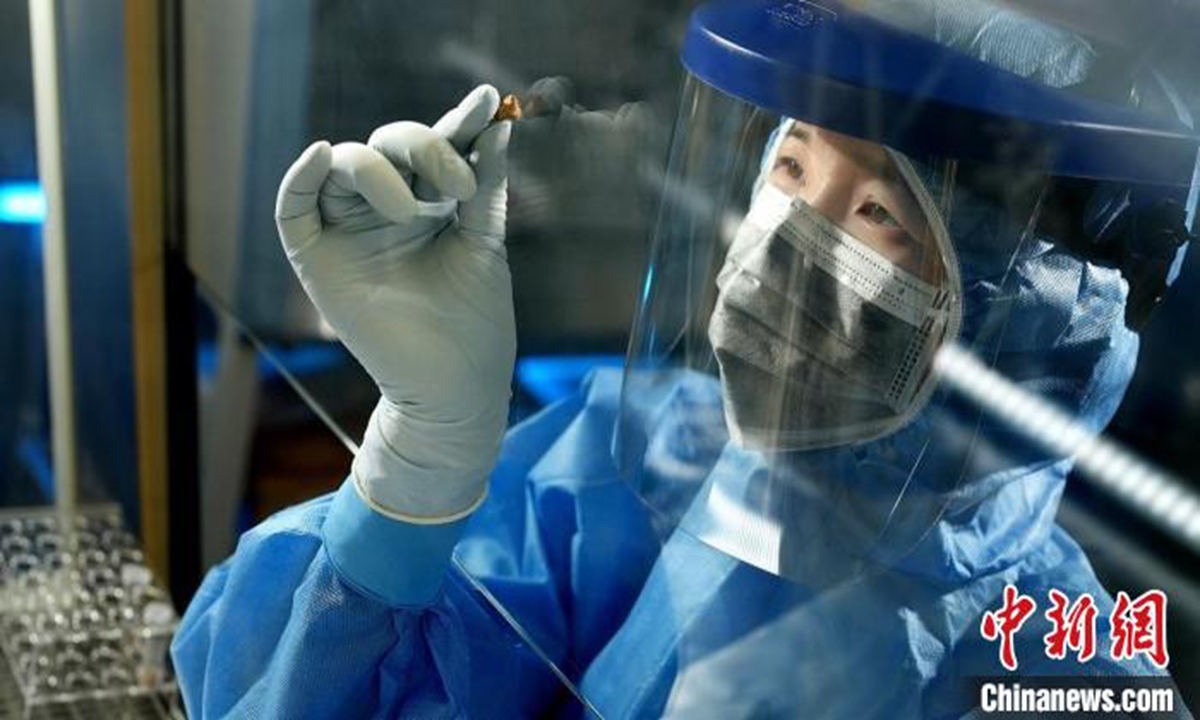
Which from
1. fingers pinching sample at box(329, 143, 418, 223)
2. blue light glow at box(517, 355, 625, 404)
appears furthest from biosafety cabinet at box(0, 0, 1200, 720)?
fingers pinching sample at box(329, 143, 418, 223)

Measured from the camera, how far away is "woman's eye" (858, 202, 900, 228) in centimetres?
79

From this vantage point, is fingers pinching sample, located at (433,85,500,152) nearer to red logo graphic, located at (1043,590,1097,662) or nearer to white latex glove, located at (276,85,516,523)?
white latex glove, located at (276,85,516,523)

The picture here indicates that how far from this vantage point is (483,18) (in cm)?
116

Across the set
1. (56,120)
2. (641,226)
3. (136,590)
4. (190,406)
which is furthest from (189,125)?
(641,226)

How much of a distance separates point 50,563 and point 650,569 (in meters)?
1.15

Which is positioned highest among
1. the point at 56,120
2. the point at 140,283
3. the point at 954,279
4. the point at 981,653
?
the point at 954,279

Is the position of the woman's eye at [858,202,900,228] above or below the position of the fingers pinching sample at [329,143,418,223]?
above

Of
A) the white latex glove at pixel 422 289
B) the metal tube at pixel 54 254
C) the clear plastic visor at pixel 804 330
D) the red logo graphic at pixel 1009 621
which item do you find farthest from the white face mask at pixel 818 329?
the metal tube at pixel 54 254

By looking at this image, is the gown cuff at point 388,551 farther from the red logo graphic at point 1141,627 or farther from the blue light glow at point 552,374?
the red logo graphic at point 1141,627

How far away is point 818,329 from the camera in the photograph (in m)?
0.82

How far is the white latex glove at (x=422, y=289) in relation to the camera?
1039 mm

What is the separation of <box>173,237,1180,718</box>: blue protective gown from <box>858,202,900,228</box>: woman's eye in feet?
0.26

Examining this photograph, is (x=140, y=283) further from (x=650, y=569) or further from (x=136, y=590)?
(x=650, y=569)

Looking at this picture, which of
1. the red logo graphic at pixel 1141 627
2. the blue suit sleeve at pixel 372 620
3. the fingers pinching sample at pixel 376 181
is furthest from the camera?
the blue suit sleeve at pixel 372 620
